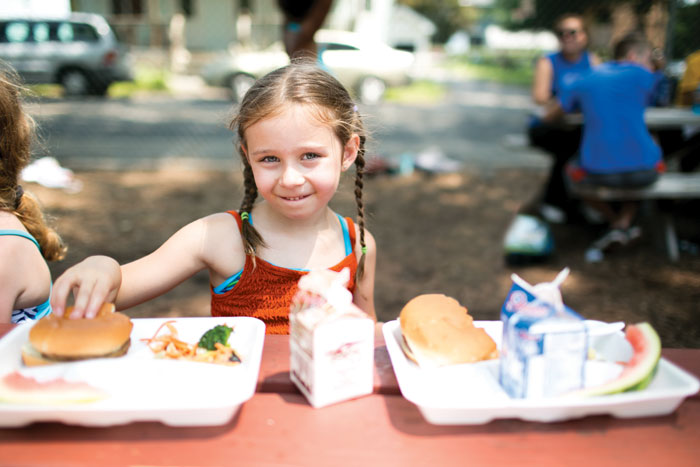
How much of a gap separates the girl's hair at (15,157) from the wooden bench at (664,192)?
12.8ft

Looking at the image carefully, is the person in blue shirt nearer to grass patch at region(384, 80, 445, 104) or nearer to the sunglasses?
the sunglasses

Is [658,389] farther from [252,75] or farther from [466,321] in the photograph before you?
[252,75]

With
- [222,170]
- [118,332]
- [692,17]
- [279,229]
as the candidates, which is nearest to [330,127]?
[279,229]

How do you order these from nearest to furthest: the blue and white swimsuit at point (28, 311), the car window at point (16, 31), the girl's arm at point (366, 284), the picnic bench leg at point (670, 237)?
the blue and white swimsuit at point (28, 311)
the girl's arm at point (366, 284)
the picnic bench leg at point (670, 237)
the car window at point (16, 31)

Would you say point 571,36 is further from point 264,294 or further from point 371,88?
point 371,88

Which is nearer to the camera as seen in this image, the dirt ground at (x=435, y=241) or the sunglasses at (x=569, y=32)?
the dirt ground at (x=435, y=241)

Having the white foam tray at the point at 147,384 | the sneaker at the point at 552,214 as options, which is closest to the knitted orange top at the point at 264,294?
the white foam tray at the point at 147,384

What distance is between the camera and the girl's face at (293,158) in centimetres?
150

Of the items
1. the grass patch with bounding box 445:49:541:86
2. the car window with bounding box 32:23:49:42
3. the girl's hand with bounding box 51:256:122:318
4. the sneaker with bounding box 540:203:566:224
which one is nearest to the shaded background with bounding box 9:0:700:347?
the sneaker with bounding box 540:203:566:224

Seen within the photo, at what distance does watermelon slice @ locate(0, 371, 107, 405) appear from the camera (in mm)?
985

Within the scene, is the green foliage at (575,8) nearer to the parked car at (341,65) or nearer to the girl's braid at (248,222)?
the parked car at (341,65)

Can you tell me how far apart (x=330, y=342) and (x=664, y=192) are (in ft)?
13.6

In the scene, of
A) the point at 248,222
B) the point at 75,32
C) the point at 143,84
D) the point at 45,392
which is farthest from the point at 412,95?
the point at 45,392

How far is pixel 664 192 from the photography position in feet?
14.4
